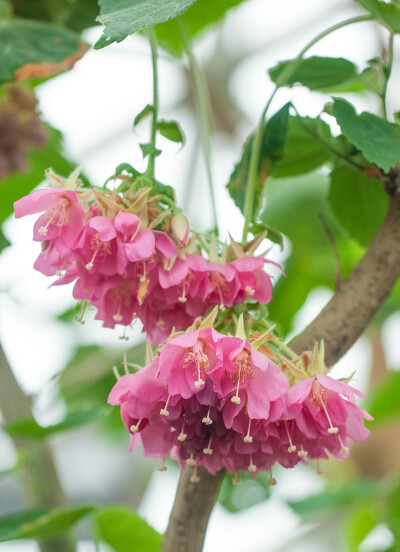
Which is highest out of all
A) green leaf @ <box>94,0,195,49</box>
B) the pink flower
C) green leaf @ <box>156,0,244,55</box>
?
green leaf @ <box>94,0,195,49</box>

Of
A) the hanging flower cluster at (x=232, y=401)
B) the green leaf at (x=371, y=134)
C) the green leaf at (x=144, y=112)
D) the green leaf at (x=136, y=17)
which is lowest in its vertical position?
the hanging flower cluster at (x=232, y=401)

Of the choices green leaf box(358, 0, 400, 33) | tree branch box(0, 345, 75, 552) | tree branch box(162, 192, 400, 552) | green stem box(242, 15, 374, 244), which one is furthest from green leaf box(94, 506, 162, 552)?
green leaf box(358, 0, 400, 33)

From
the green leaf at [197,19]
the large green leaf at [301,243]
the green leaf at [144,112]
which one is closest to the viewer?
the green leaf at [144,112]

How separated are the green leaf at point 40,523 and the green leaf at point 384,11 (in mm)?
345

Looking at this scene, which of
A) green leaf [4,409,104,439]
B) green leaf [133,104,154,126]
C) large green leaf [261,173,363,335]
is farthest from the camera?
large green leaf [261,173,363,335]

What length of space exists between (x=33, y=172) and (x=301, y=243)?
303 mm

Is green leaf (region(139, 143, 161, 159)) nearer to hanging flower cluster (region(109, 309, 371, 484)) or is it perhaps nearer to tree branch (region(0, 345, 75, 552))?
hanging flower cluster (region(109, 309, 371, 484))

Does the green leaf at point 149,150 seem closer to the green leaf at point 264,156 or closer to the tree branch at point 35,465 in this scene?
the green leaf at point 264,156

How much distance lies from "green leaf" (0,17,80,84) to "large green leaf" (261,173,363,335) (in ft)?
1.09

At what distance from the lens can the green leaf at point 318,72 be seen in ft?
1.42

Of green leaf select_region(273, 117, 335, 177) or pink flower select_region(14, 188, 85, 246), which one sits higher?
pink flower select_region(14, 188, 85, 246)

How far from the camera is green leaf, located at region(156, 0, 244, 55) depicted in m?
0.65

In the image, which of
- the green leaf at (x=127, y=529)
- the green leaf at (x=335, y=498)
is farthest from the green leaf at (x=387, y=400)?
the green leaf at (x=127, y=529)

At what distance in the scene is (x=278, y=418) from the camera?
284 mm
